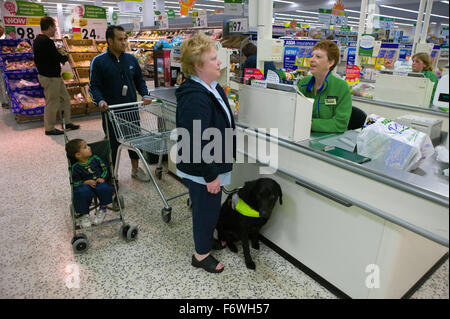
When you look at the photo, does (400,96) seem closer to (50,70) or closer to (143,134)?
(143,134)

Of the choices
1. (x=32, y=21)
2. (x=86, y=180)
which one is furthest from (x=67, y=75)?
(x=86, y=180)

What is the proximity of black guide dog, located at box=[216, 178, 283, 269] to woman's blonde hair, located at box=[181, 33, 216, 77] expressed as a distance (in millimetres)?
937

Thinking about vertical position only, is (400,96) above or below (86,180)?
above

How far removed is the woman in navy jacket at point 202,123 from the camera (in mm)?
1827

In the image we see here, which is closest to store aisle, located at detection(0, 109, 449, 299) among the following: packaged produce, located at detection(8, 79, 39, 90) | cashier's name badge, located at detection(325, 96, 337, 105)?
cashier's name badge, located at detection(325, 96, 337, 105)

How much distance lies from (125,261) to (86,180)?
750 mm

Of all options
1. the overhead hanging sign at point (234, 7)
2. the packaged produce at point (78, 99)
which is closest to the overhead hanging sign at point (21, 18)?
the packaged produce at point (78, 99)

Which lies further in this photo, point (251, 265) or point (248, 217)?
point (251, 265)

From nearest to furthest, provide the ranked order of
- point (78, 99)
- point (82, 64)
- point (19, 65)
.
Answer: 1. point (19, 65)
2. point (78, 99)
3. point (82, 64)

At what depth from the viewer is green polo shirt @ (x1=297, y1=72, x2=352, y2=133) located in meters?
2.36

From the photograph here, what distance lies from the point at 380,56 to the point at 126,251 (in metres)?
6.70

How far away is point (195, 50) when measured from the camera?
1.81 m

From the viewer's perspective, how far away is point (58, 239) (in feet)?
9.15
